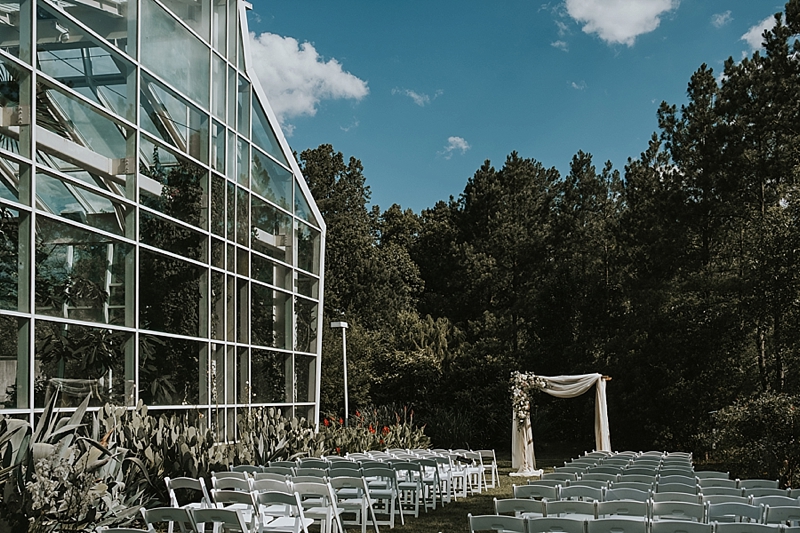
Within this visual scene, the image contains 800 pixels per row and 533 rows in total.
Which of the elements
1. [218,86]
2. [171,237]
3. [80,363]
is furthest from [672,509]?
[218,86]

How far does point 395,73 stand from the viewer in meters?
41.8

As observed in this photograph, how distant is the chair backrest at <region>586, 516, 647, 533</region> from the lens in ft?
20.1

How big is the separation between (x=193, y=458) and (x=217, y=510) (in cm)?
377

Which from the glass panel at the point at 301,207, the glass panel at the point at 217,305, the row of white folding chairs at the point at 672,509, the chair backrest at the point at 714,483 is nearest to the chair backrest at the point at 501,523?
the row of white folding chairs at the point at 672,509

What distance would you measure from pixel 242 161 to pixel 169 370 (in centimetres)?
478

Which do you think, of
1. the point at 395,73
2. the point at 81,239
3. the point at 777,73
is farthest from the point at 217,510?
the point at 395,73

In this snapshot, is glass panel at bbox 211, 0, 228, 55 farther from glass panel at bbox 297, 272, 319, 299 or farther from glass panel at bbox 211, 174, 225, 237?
glass panel at bbox 297, 272, 319, 299

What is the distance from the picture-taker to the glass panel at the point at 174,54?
1244cm

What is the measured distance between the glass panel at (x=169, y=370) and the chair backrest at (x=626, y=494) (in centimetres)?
659

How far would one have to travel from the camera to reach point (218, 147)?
14.5m

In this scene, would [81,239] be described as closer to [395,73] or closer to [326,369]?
[326,369]

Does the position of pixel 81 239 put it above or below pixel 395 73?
below

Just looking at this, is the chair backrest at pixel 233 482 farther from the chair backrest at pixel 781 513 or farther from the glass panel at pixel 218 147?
the glass panel at pixel 218 147

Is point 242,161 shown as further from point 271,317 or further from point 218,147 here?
point 271,317
